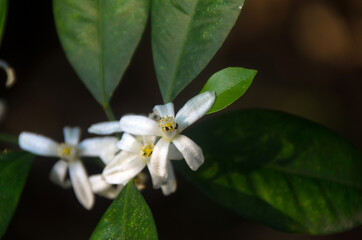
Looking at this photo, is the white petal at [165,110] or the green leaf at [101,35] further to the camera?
the green leaf at [101,35]

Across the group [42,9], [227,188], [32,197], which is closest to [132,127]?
[227,188]

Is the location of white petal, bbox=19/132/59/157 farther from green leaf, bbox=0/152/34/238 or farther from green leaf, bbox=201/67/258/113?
green leaf, bbox=201/67/258/113

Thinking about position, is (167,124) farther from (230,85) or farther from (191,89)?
(191,89)

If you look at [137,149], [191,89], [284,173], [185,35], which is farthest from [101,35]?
[191,89]

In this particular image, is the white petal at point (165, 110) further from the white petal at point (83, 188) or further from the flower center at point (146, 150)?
the white petal at point (83, 188)

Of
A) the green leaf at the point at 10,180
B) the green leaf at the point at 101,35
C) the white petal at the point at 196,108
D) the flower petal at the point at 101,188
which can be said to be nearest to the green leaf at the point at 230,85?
the white petal at the point at 196,108

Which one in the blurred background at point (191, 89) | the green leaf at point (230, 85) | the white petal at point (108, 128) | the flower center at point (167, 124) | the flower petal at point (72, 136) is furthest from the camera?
the blurred background at point (191, 89)

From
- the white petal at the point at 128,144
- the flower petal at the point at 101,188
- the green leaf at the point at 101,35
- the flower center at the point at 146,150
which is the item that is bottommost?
the flower petal at the point at 101,188

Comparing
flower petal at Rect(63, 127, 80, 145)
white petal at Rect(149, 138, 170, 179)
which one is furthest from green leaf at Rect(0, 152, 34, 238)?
white petal at Rect(149, 138, 170, 179)
